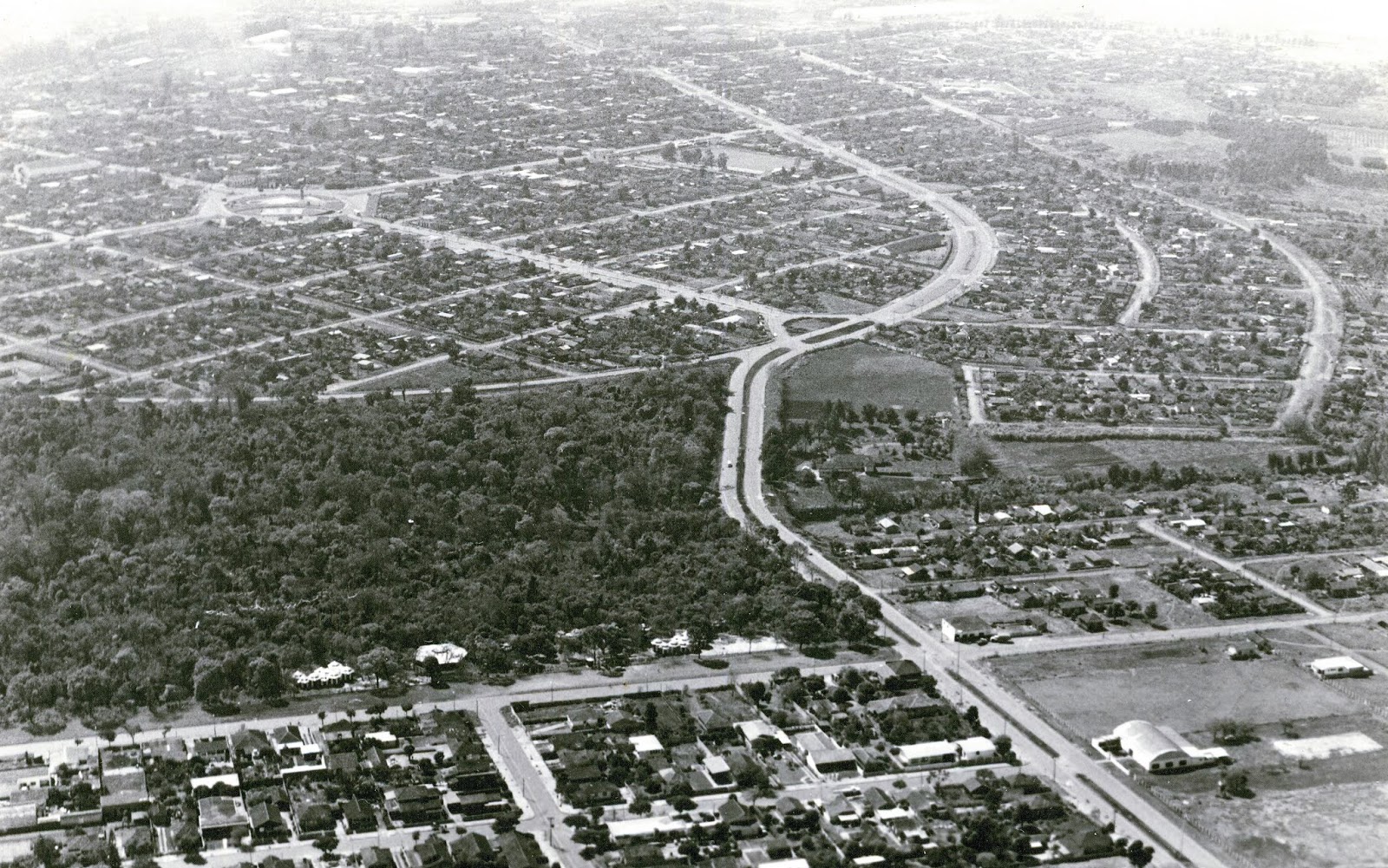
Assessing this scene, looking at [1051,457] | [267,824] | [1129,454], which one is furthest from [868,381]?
[267,824]

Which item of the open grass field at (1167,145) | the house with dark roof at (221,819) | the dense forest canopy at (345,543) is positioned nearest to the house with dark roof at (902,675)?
the dense forest canopy at (345,543)

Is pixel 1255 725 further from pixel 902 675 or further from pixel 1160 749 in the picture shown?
pixel 902 675

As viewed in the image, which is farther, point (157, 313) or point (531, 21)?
point (531, 21)

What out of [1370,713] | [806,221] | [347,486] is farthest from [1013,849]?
[806,221]

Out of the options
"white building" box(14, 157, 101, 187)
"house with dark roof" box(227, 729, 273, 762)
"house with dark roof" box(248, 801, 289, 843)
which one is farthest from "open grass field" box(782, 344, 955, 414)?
"white building" box(14, 157, 101, 187)

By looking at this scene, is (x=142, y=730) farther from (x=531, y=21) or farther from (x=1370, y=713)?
(x=531, y=21)

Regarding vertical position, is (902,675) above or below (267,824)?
below
